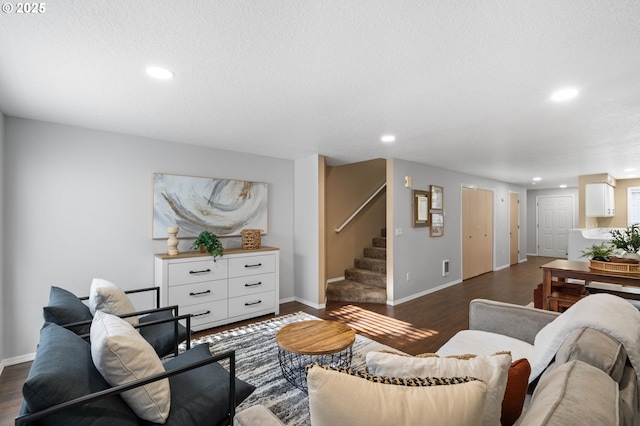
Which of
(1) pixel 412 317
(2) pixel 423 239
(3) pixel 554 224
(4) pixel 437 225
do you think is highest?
(4) pixel 437 225

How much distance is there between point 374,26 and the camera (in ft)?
4.74

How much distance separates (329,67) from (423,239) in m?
3.99

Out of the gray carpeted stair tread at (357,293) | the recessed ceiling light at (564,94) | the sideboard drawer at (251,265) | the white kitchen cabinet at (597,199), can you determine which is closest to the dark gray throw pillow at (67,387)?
the sideboard drawer at (251,265)

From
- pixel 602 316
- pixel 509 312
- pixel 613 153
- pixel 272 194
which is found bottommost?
pixel 509 312

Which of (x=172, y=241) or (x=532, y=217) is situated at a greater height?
(x=532, y=217)

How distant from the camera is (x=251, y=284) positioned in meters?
3.79

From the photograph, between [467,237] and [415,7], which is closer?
[415,7]

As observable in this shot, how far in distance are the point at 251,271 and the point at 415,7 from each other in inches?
129

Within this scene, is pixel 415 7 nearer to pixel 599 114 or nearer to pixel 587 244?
pixel 599 114

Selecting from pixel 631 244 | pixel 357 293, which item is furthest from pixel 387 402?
pixel 357 293

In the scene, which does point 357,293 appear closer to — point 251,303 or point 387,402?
point 251,303

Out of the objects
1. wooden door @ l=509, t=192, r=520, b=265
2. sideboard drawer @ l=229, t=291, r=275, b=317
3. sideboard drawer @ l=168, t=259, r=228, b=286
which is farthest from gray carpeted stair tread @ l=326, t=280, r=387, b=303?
wooden door @ l=509, t=192, r=520, b=265

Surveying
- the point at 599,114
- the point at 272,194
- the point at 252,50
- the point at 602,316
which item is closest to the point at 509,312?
the point at 602,316

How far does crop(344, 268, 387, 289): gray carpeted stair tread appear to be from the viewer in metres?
4.98
